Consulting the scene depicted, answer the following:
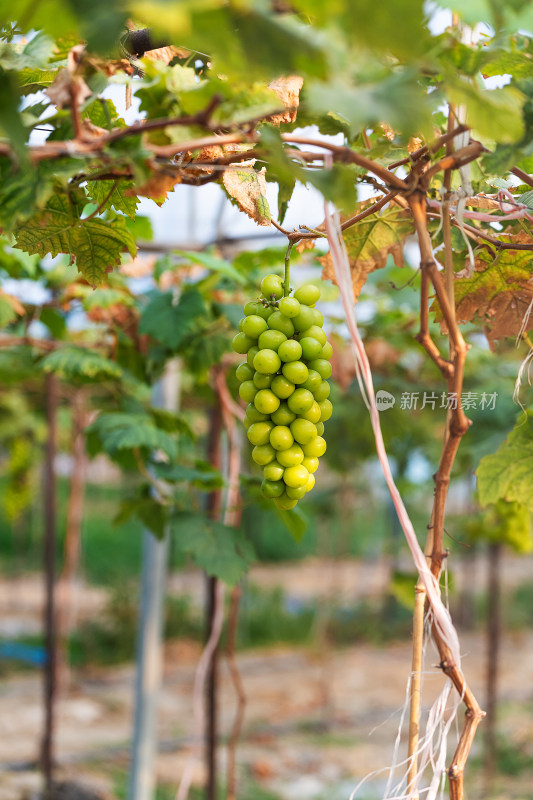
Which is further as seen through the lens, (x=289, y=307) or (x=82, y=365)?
(x=82, y=365)

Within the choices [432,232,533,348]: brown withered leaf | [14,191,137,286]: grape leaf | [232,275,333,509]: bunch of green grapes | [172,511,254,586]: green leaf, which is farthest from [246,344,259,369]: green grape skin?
[172,511,254,586]: green leaf

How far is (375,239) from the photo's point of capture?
1.02m

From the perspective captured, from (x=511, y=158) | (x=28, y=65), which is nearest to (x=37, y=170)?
(x=28, y=65)

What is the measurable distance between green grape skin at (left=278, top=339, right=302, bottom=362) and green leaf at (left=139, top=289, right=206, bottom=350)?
2.86 ft

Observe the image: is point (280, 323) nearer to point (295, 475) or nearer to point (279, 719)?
point (295, 475)

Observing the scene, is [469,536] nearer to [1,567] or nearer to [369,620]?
[369,620]

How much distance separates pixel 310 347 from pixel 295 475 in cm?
15

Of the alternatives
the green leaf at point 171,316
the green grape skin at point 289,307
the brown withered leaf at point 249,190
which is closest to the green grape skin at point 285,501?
the green grape skin at point 289,307

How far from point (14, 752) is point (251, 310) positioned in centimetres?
366

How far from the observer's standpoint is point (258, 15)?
0.42 m

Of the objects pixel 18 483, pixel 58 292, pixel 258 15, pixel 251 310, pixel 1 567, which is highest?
pixel 58 292

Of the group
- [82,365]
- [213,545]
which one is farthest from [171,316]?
[213,545]

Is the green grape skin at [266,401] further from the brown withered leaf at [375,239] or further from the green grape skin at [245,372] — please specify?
the brown withered leaf at [375,239]

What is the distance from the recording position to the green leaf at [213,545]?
4.86 ft
